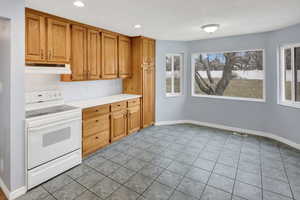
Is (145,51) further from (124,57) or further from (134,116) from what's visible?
(134,116)

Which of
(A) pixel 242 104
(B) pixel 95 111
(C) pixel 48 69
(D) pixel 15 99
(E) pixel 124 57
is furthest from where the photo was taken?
(A) pixel 242 104

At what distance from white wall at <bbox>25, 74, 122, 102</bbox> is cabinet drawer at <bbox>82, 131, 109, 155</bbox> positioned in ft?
3.13

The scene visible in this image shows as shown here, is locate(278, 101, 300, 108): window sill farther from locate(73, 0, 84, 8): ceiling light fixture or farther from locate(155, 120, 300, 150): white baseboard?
locate(73, 0, 84, 8): ceiling light fixture

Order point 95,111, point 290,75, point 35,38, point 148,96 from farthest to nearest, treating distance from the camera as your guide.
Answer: point 148,96 < point 290,75 < point 95,111 < point 35,38

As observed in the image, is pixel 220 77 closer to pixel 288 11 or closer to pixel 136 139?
pixel 288 11

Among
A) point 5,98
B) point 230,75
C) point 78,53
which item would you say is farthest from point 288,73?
point 5,98

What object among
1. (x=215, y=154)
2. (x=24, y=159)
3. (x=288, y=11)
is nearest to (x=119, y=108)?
(x=24, y=159)

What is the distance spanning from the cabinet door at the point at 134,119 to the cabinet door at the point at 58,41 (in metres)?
1.82

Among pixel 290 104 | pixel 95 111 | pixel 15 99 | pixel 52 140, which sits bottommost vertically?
pixel 52 140

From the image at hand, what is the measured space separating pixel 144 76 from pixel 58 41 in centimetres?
221

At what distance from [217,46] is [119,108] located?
3.14 metres

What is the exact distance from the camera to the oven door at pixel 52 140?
221 centimetres

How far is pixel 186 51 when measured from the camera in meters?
5.10

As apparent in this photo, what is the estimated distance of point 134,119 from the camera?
430cm
